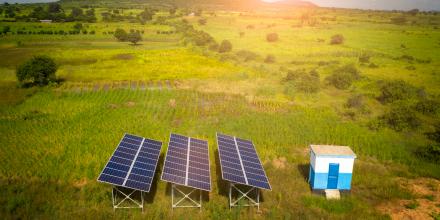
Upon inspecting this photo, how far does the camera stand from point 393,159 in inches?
925

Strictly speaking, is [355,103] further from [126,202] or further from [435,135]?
[126,202]

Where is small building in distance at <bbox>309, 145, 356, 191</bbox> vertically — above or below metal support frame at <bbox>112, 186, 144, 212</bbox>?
above

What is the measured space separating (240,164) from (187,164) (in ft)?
9.15

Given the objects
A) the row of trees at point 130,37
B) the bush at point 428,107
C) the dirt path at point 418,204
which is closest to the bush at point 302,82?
the bush at point 428,107

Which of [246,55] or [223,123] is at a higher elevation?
[246,55]

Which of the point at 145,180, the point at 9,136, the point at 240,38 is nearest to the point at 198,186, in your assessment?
the point at 145,180

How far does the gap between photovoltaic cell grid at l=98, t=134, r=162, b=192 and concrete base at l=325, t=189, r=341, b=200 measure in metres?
9.46

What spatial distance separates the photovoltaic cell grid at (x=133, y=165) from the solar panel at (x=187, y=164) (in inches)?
37.6

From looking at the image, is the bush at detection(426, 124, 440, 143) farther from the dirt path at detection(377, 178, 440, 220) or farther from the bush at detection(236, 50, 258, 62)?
the bush at detection(236, 50, 258, 62)

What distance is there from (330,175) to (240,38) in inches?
2818

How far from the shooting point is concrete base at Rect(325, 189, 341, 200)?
1848 cm

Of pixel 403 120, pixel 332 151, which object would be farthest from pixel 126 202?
pixel 403 120

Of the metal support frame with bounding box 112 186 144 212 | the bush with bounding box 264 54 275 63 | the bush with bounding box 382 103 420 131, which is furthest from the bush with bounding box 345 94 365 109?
the bush with bounding box 264 54 275 63

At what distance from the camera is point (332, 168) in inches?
734
